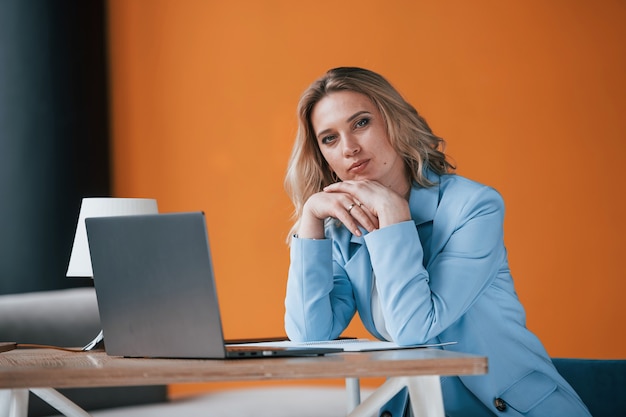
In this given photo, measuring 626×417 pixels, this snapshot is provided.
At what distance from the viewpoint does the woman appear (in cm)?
150

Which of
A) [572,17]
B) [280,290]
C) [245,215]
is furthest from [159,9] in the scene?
[572,17]

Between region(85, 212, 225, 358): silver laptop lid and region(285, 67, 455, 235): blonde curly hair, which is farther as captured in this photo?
region(285, 67, 455, 235): blonde curly hair

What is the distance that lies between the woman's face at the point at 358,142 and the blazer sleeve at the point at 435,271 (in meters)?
0.32

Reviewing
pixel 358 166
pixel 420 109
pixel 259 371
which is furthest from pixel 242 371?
pixel 420 109

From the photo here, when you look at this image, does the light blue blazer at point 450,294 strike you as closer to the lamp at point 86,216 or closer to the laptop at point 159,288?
the laptop at point 159,288

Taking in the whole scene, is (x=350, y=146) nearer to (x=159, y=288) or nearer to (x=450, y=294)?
(x=450, y=294)

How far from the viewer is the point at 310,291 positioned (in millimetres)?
1771

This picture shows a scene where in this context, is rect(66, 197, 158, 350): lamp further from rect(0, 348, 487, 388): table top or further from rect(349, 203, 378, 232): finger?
rect(0, 348, 487, 388): table top

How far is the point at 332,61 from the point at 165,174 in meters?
1.06

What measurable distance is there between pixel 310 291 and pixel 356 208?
223mm

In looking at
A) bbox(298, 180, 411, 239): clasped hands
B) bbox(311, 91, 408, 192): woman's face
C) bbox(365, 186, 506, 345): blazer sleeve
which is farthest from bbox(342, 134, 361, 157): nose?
bbox(365, 186, 506, 345): blazer sleeve

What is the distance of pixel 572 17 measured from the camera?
3854 millimetres

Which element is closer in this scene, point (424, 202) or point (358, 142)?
point (424, 202)

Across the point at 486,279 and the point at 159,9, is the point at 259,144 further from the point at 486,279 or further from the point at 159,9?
the point at 486,279
